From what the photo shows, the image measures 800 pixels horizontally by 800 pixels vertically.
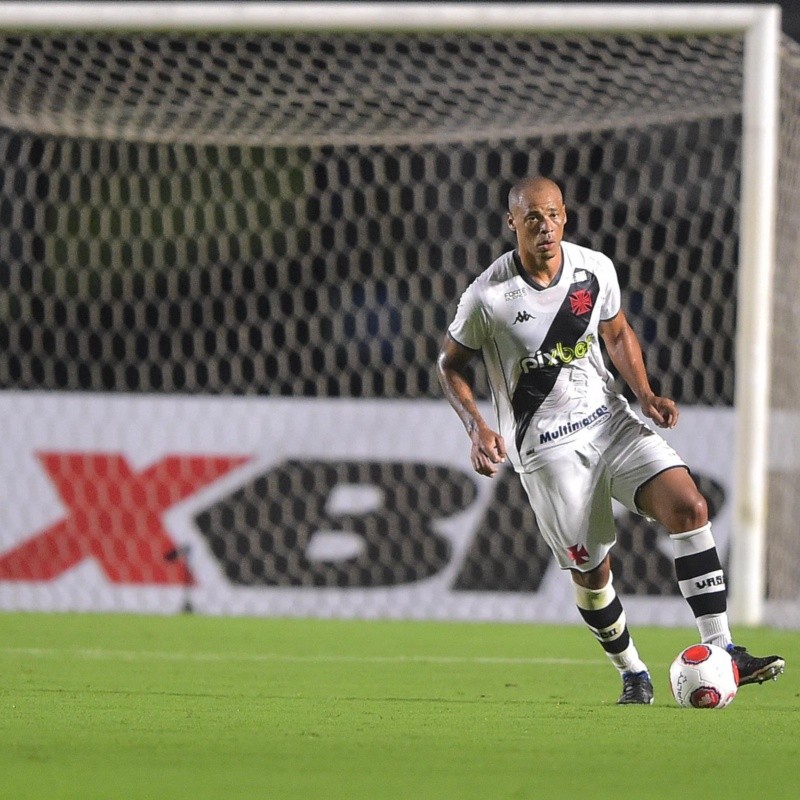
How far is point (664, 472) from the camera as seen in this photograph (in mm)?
4605

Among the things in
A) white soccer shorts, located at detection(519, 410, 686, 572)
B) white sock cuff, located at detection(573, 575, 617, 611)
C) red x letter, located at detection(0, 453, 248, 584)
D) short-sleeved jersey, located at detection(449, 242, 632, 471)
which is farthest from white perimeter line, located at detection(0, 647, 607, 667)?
red x letter, located at detection(0, 453, 248, 584)

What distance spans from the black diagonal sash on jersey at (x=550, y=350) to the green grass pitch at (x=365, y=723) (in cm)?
86

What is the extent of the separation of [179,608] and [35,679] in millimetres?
2970

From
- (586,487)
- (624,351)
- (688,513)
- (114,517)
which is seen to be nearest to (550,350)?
(624,351)

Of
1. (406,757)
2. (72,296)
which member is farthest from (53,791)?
(72,296)

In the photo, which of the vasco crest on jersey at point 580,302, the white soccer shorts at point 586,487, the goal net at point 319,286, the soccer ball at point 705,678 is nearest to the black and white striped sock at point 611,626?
the white soccer shorts at point 586,487

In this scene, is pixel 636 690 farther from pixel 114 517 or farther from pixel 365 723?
pixel 114 517

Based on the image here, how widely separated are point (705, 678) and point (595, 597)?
621mm

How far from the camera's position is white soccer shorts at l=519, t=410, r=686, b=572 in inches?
189

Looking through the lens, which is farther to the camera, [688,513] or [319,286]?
[319,286]

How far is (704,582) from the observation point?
14.9 ft

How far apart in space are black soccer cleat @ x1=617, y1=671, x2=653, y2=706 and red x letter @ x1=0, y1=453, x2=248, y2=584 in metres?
3.66

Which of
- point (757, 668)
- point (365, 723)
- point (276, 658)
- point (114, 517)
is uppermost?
point (365, 723)

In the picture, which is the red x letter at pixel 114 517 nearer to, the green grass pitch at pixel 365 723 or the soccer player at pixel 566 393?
the green grass pitch at pixel 365 723
